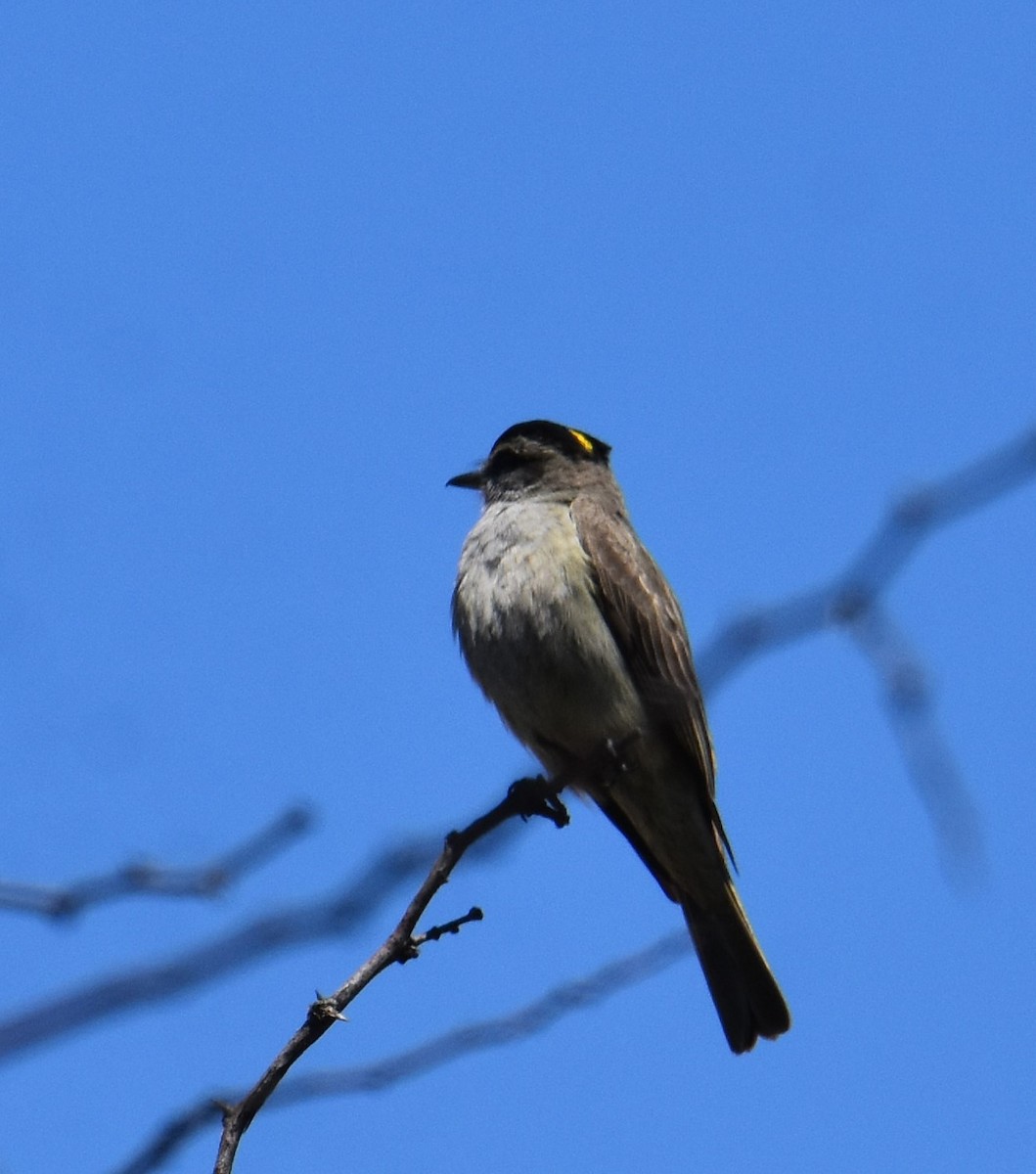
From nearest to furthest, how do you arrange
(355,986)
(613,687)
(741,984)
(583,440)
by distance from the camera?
(355,986) → (613,687) → (741,984) → (583,440)

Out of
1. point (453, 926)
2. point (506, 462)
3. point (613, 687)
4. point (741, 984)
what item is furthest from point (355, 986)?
point (506, 462)

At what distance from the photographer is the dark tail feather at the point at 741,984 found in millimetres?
8055

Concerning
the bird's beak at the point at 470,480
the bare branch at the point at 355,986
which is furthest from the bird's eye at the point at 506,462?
the bare branch at the point at 355,986

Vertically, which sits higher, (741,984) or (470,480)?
(470,480)

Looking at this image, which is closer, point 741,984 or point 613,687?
point 613,687

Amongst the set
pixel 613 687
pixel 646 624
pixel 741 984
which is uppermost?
pixel 646 624

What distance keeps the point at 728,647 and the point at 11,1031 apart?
1182 mm

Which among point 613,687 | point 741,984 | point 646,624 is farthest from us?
point 741,984

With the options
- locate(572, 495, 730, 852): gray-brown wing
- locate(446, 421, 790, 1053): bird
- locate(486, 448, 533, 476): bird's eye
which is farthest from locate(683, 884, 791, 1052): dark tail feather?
locate(486, 448, 533, 476): bird's eye

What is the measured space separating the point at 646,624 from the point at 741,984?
1.94 m

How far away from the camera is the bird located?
7.71 meters

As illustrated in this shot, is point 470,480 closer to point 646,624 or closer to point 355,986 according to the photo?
point 646,624

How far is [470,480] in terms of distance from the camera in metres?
9.56

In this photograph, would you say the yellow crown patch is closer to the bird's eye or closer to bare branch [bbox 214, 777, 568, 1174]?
the bird's eye
